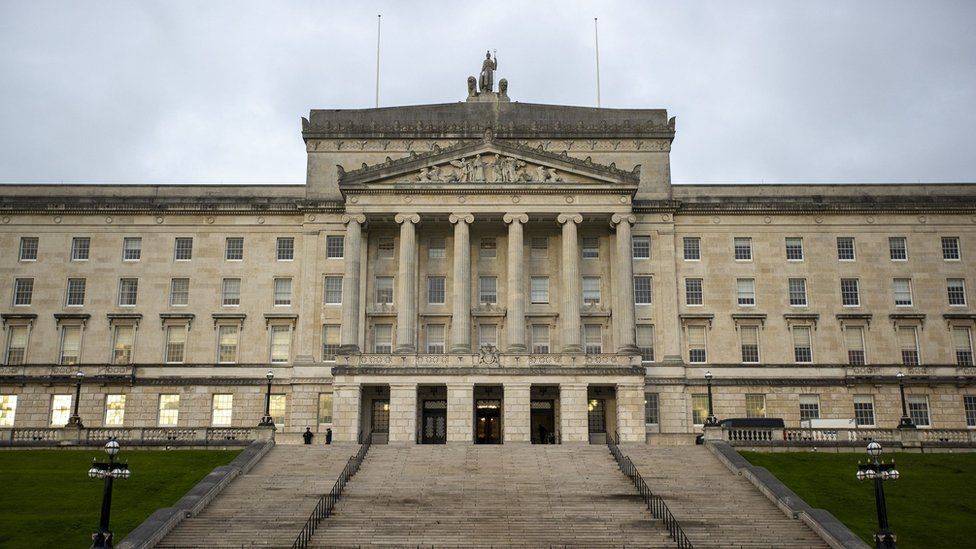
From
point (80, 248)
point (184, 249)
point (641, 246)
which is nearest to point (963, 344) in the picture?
point (641, 246)

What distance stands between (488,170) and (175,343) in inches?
961

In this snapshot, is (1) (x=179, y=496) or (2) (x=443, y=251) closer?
(1) (x=179, y=496)

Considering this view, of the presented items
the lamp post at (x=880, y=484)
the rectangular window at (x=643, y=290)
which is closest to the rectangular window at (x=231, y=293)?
the rectangular window at (x=643, y=290)

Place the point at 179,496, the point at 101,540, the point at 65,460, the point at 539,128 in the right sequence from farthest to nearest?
the point at 539,128
the point at 65,460
the point at 179,496
the point at 101,540

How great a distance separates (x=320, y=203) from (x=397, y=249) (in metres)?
6.18

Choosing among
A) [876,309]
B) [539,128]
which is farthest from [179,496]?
[876,309]

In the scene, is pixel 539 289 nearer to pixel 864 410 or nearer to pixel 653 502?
pixel 864 410

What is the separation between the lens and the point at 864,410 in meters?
62.8

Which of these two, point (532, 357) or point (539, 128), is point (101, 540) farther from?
point (539, 128)

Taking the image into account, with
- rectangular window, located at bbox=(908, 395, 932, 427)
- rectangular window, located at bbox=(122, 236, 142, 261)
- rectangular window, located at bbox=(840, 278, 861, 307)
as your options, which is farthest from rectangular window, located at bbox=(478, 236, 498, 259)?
rectangular window, located at bbox=(908, 395, 932, 427)

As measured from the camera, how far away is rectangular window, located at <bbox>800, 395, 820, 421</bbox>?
62719 mm

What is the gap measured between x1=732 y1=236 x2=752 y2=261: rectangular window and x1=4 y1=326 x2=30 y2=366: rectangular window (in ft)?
161

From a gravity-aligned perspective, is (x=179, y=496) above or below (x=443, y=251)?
below

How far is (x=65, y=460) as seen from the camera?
155ft
